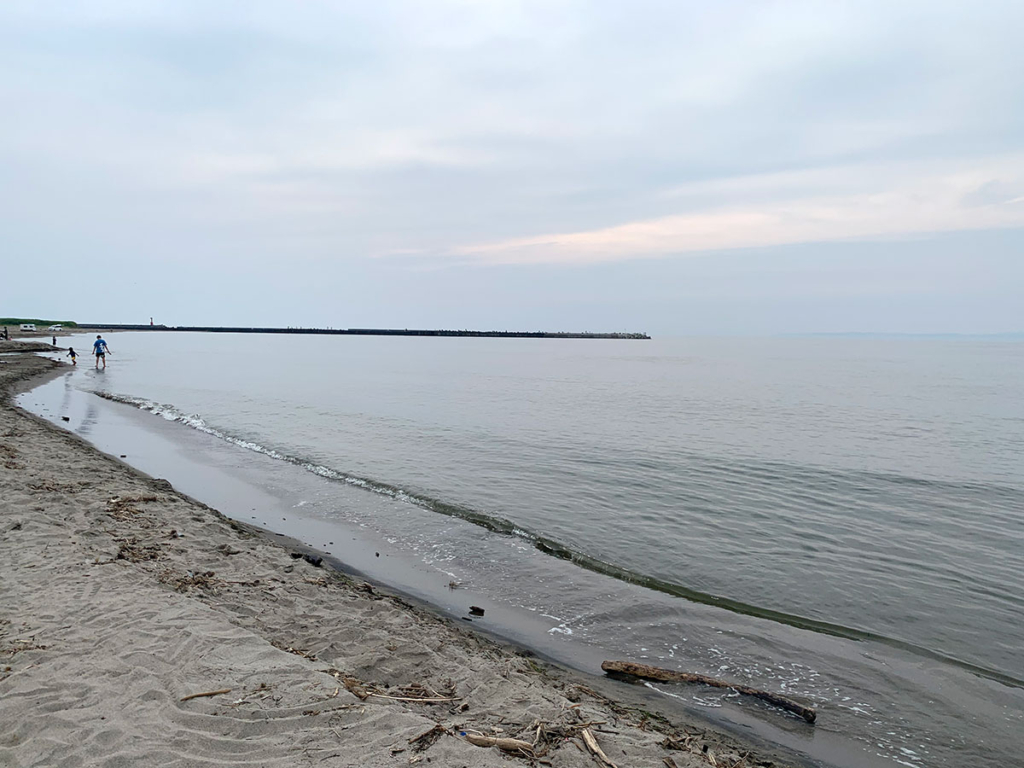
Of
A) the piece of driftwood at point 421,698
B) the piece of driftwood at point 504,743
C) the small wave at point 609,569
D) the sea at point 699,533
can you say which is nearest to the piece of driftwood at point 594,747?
the piece of driftwood at point 504,743

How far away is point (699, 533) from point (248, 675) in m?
9.67

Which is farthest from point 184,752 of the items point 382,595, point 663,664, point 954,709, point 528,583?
point 954,709

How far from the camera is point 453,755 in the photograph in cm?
416

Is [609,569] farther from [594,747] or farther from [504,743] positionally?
[504,743]

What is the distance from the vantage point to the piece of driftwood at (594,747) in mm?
4398

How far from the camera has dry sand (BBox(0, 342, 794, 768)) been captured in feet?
13.8

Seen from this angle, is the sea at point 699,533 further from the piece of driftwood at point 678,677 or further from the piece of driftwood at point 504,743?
the piece of driftwood at point 504,743

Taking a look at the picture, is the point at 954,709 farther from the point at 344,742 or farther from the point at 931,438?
the point at 931,438

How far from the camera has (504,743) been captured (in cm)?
438

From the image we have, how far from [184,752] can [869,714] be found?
6790mm

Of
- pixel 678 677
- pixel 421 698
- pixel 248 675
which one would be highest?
pixel 248 675

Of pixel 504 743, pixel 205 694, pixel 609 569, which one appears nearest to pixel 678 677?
pixel 504 743

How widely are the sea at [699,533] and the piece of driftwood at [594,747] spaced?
2.06 m

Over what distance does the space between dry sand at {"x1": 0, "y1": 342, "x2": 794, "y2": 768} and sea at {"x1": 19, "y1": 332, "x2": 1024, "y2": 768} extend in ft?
4.65
